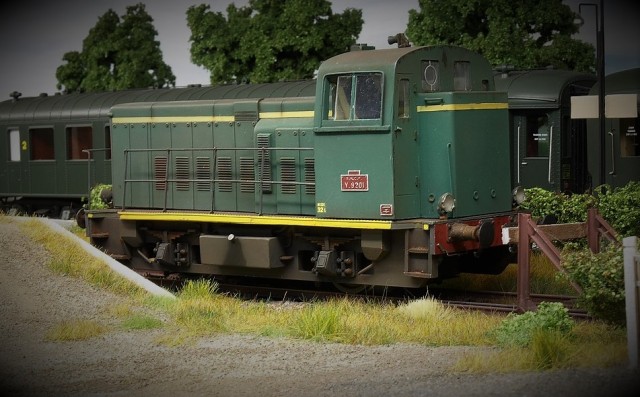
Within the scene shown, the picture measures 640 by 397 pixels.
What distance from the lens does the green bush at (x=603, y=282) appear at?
9719 millimetres

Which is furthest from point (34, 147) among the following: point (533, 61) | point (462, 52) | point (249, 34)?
point (462, 52)

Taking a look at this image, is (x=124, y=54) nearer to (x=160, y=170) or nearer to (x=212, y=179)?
(x=160, y=170)

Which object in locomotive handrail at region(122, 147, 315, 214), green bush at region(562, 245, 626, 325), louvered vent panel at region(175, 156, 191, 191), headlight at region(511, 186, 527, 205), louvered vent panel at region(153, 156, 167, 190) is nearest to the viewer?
green bush at region(562, 245, 626, 325)

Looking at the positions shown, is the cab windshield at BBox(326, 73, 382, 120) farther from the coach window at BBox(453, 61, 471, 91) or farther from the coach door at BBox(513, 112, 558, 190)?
the coach door at BBox(513, 112, 558, 190)

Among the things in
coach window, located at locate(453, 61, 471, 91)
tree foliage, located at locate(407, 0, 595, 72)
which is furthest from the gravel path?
tree foliage, located at locate(407, 0, 595, 72)

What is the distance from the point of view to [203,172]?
14906mm

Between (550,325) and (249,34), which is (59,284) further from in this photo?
(249,34)

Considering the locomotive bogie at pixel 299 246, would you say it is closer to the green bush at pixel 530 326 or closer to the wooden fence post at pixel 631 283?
the green bush at pixel 530 326

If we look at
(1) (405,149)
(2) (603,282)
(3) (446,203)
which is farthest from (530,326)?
(1) (405,149)

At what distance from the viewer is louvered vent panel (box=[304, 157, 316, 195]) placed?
44.0 feet

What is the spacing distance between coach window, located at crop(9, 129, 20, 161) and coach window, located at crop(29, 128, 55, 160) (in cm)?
59

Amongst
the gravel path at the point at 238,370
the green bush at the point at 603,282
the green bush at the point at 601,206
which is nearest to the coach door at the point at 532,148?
the green bush at the point at 601,206

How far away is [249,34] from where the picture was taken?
22562 mm

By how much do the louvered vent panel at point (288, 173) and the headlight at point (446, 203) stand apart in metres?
2.38
